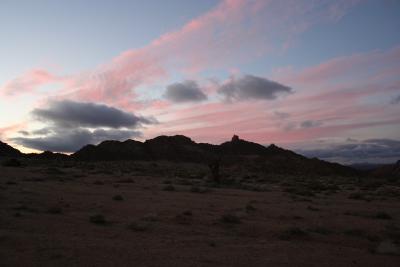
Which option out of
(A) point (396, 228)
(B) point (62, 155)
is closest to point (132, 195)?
(A) point (396, 228)

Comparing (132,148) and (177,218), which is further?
(132,148)

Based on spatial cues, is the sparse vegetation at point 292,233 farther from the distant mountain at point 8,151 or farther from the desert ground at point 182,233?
the distant mountain at point 8,151

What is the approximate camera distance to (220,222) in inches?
555

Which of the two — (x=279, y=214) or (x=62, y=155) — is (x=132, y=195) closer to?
(x=279, y=214)

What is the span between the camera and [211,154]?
397ft

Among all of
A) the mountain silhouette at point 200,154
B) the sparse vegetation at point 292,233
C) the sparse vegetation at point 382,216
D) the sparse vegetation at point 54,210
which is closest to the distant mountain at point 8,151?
the mountain silhouette at point 200,154

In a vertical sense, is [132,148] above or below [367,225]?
above

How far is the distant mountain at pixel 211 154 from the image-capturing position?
9569cm

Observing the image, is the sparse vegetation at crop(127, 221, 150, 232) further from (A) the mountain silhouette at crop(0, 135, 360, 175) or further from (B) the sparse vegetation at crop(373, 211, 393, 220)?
(A) the mountain silhouette at crop(0, 135, 360, 175)

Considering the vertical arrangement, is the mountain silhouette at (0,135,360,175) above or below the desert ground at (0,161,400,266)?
above

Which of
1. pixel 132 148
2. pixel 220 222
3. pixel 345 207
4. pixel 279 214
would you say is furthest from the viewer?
pixel 132 148

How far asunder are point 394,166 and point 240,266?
8737cm

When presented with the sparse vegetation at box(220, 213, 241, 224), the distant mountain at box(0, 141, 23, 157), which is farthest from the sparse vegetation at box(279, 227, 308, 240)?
the distant mountain at box(0, 141, 23, 157)

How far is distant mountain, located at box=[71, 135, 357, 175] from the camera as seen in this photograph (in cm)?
9569
